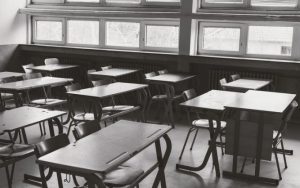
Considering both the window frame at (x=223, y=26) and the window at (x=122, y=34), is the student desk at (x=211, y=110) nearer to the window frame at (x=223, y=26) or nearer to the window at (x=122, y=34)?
→ the window frame at (x=223, y=26)

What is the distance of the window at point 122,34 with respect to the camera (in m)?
8.47

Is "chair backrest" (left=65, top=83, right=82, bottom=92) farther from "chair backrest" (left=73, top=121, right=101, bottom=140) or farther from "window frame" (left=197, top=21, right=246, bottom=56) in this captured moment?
"window frame" (left=197, top=21, right=246, bottom=56)

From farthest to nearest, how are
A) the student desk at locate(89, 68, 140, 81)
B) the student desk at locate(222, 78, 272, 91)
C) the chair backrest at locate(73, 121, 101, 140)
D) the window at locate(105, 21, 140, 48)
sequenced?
the window at locate(105, 21, 140, 48) → the student desk at locate(89, 68, 140, 81) → the student desk at locate(222, 78, 272, 91) → the chair backrest at locate(73, 121, 101, 140)

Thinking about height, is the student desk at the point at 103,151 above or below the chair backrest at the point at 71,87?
below

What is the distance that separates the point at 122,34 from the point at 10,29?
249cm

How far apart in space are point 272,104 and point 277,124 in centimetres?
60

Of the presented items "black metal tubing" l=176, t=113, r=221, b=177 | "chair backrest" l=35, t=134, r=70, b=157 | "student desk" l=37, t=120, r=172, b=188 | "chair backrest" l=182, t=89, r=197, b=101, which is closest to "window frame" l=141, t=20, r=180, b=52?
"chair backrest" l=182, t=89, r=197, b=101

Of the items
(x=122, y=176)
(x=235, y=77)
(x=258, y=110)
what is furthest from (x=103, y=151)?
(x=235, y=77)

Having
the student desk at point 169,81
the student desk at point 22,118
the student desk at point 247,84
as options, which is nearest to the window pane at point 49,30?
the student desk at point 169,81

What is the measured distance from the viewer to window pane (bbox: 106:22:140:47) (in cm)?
848

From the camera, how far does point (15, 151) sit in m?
3.87

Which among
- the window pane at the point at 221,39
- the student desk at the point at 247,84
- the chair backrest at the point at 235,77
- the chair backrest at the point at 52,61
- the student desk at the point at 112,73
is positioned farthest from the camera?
the chair backrest at the point at 52,61

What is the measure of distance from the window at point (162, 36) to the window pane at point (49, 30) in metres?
2.16

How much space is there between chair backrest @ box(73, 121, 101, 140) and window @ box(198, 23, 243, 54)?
463 centimetres
